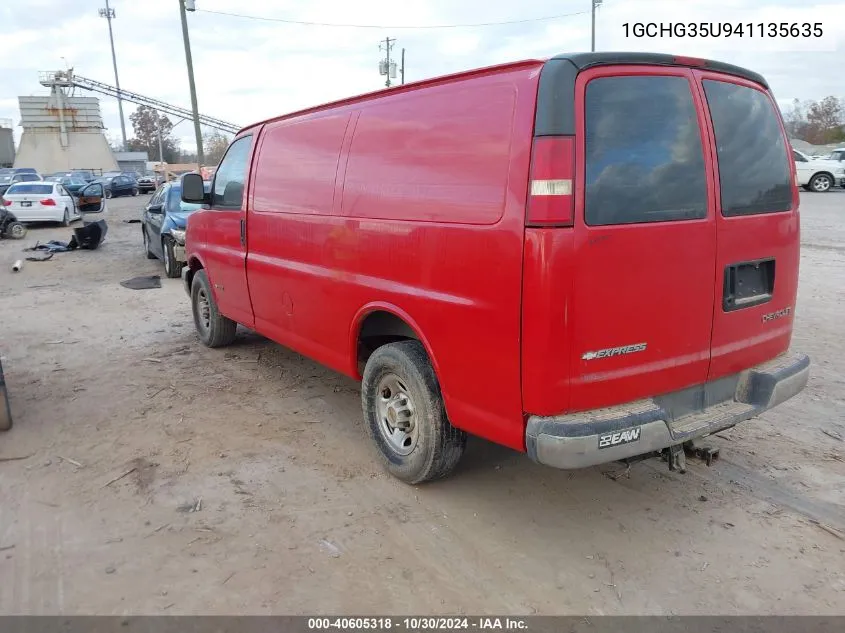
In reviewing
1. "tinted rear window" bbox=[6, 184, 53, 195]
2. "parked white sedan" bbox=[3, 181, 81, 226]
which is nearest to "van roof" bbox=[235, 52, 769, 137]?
"parked white sedan" bbox=[3, 181, 81, 226]

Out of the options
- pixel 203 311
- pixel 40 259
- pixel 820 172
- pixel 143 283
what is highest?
pixel 820 172

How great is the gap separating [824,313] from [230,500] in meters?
6.98

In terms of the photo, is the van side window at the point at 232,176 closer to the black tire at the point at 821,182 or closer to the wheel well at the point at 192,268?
the wheel well at the point at 192,268

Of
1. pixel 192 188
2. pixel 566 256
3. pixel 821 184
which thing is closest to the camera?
pixel 566 256

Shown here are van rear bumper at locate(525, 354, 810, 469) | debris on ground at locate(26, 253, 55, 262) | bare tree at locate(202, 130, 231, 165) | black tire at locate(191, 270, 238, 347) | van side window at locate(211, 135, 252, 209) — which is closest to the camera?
van rear bumper at locate(525, 354, 810, 469)

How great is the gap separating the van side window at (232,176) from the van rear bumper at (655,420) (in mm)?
3652

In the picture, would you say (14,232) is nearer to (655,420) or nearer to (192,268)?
(192,268)

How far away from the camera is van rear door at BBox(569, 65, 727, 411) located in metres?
2.80

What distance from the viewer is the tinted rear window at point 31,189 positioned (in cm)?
2074

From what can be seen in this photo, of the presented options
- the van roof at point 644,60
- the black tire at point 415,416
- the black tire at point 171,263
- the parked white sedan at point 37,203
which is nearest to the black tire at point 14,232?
the parked white sedan at point 37,203

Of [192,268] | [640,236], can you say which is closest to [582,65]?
[640,236]
